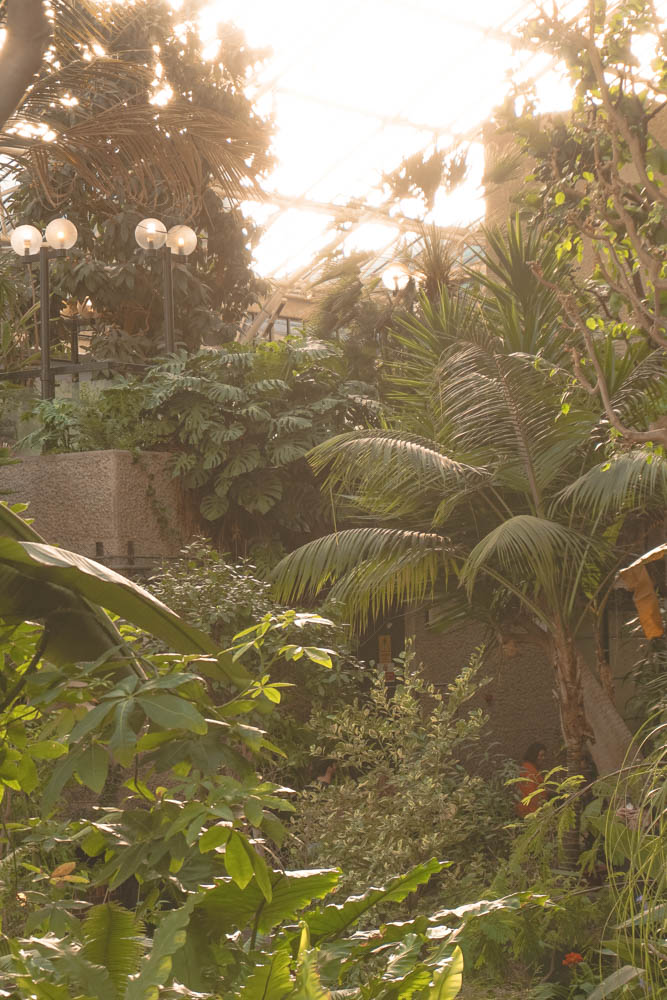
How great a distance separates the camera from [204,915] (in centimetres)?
184

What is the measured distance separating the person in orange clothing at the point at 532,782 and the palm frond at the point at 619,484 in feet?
5.32

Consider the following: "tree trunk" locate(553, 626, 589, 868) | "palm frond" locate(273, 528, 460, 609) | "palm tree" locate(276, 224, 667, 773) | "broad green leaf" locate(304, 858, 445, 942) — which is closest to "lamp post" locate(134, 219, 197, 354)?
"palm tree" locate(276, 224, 667, 773)

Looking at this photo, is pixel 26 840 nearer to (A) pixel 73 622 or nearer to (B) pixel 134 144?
(A) pixel 73 622

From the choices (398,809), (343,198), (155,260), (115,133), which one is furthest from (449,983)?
(343,198)

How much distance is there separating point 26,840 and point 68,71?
8.48 ft

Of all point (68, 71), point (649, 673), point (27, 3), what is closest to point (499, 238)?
point (649, 673)

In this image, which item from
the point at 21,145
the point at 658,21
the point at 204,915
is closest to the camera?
the point at 204,915

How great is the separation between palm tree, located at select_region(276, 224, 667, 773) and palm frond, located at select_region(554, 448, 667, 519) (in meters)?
0.01

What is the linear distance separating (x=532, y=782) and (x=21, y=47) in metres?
4.98

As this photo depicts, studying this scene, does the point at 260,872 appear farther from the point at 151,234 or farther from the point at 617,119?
the point at 151,234

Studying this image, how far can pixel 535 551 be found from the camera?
627cm

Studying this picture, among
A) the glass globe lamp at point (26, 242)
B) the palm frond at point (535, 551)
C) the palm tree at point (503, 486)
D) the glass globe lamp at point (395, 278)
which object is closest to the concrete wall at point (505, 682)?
the palm tree at point (503, 486)

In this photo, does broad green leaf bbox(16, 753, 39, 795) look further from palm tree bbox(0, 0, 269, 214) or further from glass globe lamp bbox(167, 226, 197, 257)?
glass globe lamp bbox(167, 226, 197, 257)

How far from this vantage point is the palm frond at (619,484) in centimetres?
617
